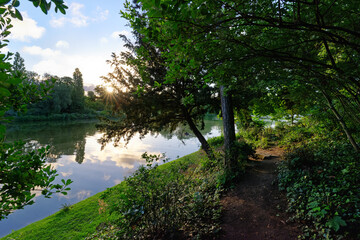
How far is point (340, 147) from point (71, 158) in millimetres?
15438

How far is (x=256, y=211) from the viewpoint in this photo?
149 inches

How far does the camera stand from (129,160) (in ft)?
41.0

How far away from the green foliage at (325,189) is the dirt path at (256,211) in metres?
0.29

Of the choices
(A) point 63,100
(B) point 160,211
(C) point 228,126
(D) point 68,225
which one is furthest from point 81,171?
(A) point 63,100

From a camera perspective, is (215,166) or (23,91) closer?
(23,91)

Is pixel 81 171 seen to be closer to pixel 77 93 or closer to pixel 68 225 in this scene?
pixel 68 225

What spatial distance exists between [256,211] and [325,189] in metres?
1.43

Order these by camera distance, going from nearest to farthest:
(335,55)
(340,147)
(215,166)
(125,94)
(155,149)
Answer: (335,55)
(340,147)
(215,166)
(125,94)
(155,149)

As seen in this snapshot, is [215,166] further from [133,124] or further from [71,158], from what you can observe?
[71,158]

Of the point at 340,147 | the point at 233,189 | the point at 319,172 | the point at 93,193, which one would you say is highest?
the point at 340,147

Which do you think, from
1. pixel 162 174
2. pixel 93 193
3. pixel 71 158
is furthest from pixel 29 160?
pixel 71 158

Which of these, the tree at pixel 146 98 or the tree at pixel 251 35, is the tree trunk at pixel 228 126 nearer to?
the tree at pixel 146 98

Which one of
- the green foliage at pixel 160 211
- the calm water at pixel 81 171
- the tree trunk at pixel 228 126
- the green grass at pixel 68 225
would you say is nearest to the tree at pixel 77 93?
the calm water at pixel 81 171

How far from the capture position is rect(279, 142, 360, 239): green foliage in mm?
2514
